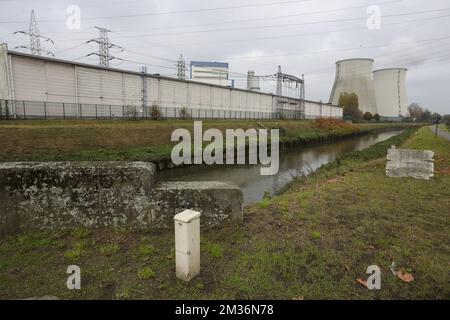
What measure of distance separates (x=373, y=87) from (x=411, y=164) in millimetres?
79899

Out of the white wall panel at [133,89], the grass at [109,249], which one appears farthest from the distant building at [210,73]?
the grass at [109,249]

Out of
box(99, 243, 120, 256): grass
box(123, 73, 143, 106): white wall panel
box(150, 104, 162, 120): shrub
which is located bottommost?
box(99, 243, 120, 256): grass

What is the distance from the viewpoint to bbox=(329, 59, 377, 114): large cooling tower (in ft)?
226

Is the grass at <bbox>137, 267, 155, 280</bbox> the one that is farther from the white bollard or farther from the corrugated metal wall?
the corrugated metal wall

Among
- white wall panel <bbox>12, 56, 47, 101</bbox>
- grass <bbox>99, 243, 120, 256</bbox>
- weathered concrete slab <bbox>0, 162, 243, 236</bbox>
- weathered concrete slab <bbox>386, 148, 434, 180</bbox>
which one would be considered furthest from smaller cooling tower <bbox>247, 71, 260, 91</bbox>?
grass <bbox>99, 243, 120, 256</bbox>

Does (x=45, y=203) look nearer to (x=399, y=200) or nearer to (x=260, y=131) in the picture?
(x=399, y=200)

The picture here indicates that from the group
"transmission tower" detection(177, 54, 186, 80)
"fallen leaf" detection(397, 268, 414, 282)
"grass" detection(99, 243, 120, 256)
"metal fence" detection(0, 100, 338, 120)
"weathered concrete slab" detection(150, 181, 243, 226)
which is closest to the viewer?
"fallen leaf" detection(397, 268, 414, 282)

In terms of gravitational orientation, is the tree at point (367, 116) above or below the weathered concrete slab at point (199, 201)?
above

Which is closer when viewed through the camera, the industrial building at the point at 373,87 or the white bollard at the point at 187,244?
the white bollard at the point at 187,244

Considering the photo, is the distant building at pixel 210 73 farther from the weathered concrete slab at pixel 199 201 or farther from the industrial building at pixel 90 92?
the weathered concrete slab at pixel 199 201

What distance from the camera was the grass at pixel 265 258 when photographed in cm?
285

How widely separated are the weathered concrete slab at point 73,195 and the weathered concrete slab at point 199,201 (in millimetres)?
187

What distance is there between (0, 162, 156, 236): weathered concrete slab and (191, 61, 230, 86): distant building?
6846 centimetres

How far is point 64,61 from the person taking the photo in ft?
80.9
